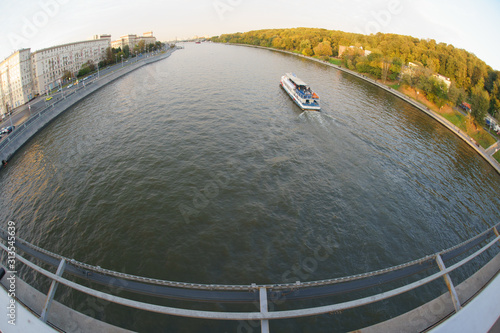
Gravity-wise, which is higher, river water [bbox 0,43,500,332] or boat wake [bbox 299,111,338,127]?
boat wake [bbox 299,111,338,127]

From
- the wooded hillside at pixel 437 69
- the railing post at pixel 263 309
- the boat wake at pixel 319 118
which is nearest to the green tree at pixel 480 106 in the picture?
the wooded hillside at pixel 437 69

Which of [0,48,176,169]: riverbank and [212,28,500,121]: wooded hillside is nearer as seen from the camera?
[0,48,176,169]: riverbank

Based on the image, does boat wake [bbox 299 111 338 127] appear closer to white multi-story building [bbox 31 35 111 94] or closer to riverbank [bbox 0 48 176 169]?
riverbank [bbox 0 48 176 169]

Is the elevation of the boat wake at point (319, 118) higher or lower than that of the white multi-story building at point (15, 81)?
higher

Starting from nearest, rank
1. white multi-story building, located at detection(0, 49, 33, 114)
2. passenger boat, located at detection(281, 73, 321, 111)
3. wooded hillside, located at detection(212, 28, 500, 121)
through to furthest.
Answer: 1. passenger boat, located at detection(281, 73, 321, 111)
2. white multi-story building, located at detection(0, 49, 33, 114)
3. wooded hillside, located at detection(212, 28, 500, 121)

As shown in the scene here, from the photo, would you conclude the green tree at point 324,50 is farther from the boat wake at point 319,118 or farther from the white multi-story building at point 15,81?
the white multi-story building at point 15,81

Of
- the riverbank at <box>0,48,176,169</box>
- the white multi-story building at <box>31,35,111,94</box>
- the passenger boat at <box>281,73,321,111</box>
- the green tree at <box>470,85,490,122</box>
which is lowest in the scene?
the riverbank at <box>0,48,176,169</box>

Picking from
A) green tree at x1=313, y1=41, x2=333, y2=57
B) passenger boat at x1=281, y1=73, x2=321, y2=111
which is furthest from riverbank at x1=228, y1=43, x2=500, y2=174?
green tree at x1=313, y1=41, x2=333, y2=57

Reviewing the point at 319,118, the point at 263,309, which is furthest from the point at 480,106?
the point at 263,309
